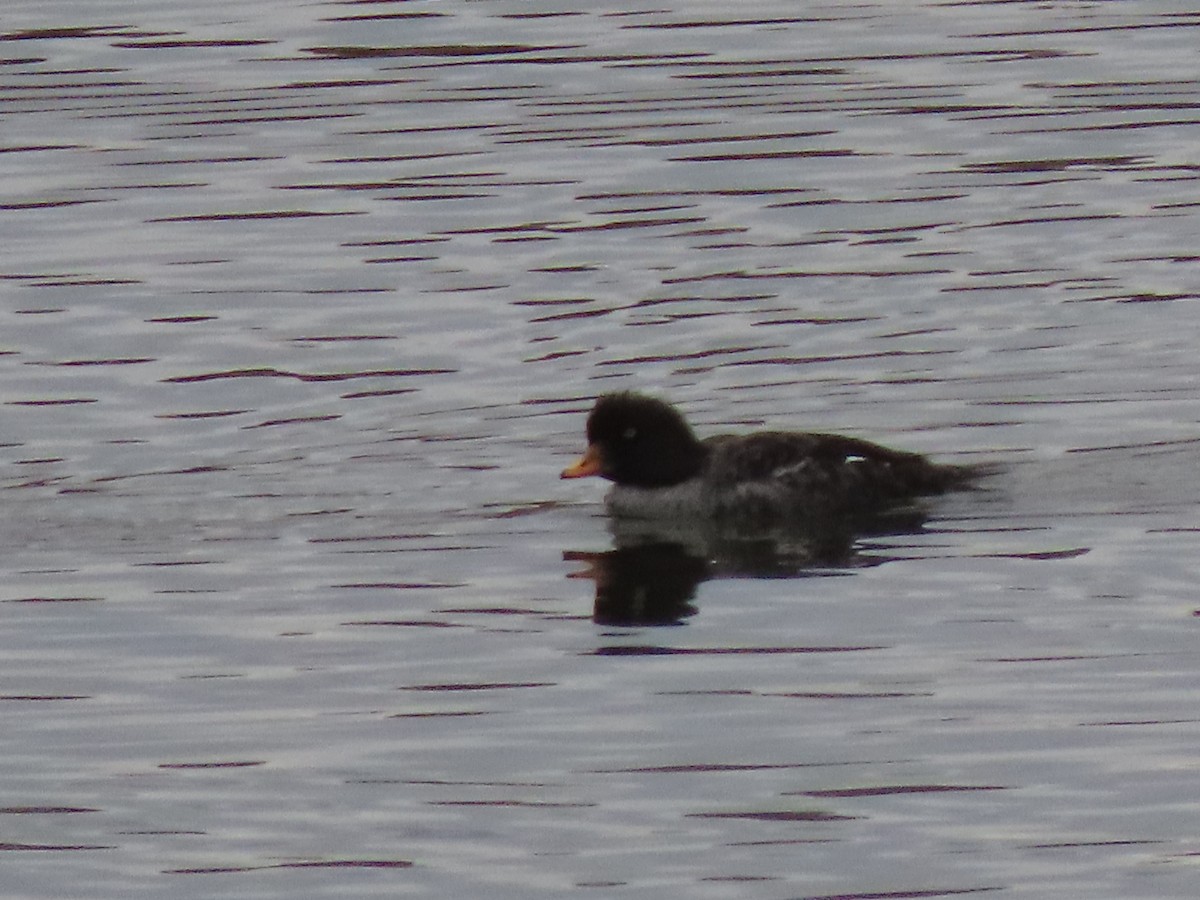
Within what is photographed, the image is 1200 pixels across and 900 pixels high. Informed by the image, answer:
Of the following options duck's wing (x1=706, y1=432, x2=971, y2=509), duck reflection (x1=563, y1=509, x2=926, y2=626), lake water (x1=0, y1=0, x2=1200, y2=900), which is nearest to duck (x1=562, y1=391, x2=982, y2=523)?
duck's wing (x1=706, y1=432, x2=971, y2=509)

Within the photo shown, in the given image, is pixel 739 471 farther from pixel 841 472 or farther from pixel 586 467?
pixel 586 467

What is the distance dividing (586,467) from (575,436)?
4.45ft

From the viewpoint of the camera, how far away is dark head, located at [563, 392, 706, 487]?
1850 cm

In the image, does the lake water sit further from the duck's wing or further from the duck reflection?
the duck's wing

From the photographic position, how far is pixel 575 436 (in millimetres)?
19875

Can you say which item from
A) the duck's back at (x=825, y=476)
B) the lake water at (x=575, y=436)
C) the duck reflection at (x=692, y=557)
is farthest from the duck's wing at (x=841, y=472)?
the lake water at (x=575, y=436)

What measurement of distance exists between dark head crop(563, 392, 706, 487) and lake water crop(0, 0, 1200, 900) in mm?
382

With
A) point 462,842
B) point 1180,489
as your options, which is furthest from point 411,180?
point 462,842

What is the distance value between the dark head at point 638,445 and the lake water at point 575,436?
38 centimetres

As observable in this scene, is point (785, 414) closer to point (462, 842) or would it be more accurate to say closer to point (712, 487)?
point (712, 487)

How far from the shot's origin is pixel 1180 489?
17.9 m

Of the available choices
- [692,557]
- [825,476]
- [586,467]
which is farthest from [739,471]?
[692,557]

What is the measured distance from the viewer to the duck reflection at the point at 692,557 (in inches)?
640

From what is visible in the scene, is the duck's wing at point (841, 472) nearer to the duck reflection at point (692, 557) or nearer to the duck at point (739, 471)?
the duck at point (739, 471)
